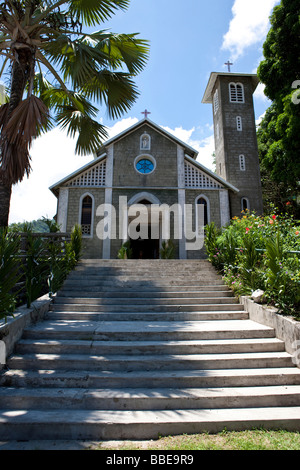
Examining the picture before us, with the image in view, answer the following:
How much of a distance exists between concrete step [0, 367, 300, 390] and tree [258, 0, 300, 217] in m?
11.0

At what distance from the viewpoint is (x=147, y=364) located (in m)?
3.87

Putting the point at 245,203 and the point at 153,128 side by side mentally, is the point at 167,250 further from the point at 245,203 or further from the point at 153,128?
the point at 153,128

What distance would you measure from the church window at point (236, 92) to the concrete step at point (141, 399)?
62.3 ft

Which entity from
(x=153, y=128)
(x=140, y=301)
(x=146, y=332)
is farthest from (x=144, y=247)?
(x=146, y=332)

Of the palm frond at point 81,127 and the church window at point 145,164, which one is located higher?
the church window at point 145,164

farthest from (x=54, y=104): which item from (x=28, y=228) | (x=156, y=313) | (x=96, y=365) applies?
(x=96, y=365)

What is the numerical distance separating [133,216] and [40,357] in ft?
40.5

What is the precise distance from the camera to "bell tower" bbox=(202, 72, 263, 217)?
16.4 metres

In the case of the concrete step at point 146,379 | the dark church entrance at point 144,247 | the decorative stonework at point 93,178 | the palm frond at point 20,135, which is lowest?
the concrete step at point 146,379

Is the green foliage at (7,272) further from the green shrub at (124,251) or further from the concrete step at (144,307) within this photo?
the green shrub at (124,251)

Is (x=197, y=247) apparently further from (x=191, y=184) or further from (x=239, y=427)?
(x=239, y=427)

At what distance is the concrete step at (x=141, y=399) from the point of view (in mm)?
3201

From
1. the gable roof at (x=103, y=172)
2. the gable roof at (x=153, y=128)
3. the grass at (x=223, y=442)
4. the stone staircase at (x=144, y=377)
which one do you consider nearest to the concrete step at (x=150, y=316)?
the stone staircase at (x=144, y=377)

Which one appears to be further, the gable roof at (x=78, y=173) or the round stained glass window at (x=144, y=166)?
the round stained glass window at (x=144, y=166)
